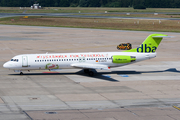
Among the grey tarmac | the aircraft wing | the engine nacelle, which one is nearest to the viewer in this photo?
the grey tarmac

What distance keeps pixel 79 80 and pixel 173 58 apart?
1024 inches

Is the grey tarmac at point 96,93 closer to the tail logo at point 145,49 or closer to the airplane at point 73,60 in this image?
the airplane at point 73,60

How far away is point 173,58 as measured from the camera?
58.5m

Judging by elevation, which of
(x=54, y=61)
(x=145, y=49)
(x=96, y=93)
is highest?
(x=145, y=49)

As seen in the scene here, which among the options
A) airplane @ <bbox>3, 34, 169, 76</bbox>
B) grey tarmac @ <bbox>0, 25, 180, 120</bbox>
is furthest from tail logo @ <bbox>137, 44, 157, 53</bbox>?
grey tarmac @ <bbox>0, 25, 180, 120</bbox>

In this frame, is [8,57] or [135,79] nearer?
[135,79]

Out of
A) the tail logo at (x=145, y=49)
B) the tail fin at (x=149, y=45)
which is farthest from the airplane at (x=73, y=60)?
the tail fin at (x=149, y=45)

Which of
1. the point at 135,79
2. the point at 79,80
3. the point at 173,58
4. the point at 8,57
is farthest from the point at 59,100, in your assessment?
the point at 173,58

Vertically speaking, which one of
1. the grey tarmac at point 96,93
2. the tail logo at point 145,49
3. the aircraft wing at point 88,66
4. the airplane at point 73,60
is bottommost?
the grey tarmac at point 96,93

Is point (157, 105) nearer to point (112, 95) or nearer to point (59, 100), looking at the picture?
point (112, 95)

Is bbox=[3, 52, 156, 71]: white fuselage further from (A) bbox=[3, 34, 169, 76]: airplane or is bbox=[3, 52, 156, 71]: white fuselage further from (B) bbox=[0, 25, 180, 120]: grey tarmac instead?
(B) bbox=[0, 25, 180, 120]: grey tarmac

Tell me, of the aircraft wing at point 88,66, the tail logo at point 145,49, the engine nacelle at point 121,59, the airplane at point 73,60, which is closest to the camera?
the aircraft wing at point 88,66

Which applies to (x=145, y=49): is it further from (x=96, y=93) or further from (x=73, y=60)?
(x=96, y=93)

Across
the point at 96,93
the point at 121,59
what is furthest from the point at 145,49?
the point at 96,93
